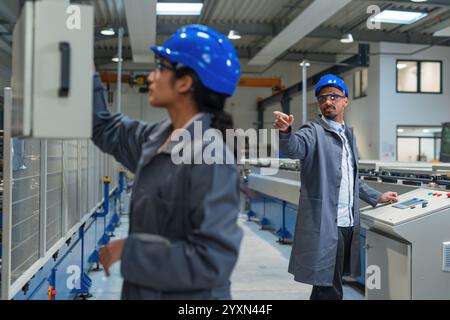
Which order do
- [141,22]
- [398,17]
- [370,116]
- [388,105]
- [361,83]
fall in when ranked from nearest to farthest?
1. [141,22]
2. [398,17]
3. [388,105]
4. [370,116]
5. [361,83]

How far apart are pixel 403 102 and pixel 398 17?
208cm

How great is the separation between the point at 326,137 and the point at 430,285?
0.93m

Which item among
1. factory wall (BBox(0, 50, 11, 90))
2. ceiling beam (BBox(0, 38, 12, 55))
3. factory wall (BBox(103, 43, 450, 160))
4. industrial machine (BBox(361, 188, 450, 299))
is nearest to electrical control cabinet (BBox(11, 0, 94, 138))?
industrial machine (BBox(361, 188, 450, 299))

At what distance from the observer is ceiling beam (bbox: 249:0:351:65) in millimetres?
5766

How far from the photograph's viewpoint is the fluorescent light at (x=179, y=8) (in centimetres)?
681

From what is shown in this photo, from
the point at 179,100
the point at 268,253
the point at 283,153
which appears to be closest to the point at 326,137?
the point at 283,153

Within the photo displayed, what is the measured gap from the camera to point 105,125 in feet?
4.28

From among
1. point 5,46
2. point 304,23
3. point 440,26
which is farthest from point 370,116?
point 5,46

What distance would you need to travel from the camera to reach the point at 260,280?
400cm

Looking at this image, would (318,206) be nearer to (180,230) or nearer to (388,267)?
(388,267)

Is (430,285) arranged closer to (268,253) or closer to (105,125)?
(105,125)

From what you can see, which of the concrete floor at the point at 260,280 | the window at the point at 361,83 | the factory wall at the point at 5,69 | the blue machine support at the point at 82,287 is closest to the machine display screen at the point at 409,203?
the concrete floor at the point at 260,280

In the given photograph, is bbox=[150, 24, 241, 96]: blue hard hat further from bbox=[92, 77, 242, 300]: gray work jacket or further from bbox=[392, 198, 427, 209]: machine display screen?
bbox=[392, 198, 427, 209]: machine display screen

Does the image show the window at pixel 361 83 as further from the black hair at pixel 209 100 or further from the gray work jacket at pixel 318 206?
the black hair at pixel 209 100
